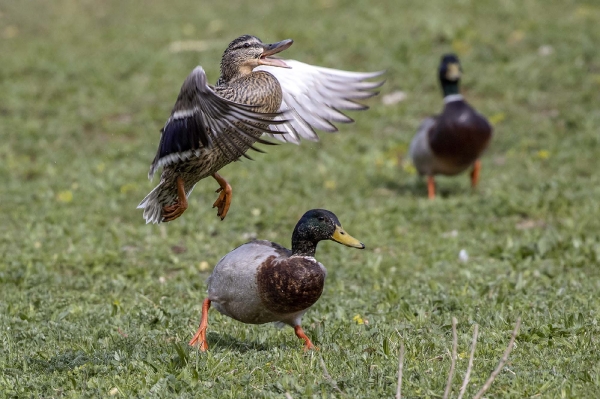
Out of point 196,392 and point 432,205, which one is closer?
point 196,392

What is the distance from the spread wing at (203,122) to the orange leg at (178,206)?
296 mm

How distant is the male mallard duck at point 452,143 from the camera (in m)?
9.56

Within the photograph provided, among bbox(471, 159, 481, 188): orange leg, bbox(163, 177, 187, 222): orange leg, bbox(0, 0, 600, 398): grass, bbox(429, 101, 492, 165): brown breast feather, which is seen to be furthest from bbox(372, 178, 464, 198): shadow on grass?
bbox(163, 177, 187, 222): orange leg

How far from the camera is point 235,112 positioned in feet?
14.2

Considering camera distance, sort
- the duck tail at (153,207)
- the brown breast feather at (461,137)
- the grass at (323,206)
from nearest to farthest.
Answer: the grass at (323,206)
the duck tail at (153,207)
the brown breast feather at (461,137)

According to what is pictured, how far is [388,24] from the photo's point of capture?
13633 millimetres

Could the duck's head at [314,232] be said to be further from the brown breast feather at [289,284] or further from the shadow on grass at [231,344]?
the shadow on grass at [231,344]

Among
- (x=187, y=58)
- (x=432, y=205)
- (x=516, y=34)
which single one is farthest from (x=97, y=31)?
(x=432, y=205)

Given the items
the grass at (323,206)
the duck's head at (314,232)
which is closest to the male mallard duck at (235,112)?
the duck's head at (314,232)

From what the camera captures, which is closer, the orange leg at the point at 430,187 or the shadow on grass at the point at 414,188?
the orange leg at the point at 430,187

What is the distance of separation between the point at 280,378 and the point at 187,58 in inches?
375

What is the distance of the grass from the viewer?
14.7ft

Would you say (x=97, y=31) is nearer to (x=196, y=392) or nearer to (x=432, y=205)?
(x=432, y=205)

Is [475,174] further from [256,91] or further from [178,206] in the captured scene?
[178,206]
